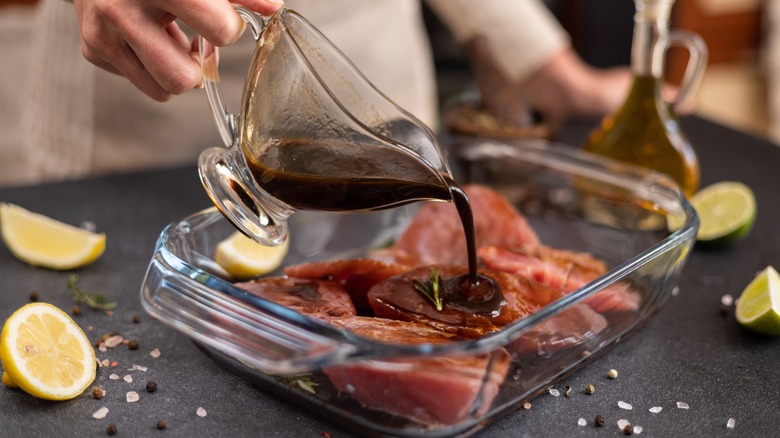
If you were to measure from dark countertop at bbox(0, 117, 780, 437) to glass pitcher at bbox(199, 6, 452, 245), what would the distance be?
0.84 ft

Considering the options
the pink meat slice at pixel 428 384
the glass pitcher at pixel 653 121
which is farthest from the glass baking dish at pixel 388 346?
the glass pitcher at pixel 653 121

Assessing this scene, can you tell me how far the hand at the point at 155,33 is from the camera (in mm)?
1087

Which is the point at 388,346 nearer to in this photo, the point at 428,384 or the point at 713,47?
the point at 428,384

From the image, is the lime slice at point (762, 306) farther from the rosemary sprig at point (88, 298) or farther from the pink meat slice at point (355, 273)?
the rosemary sprig at point (88, 298)

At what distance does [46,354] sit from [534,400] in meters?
0.69

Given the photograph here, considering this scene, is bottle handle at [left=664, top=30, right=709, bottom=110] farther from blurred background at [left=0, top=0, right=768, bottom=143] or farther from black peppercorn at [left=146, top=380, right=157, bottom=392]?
blurred background at [left=0, top=0, right=768, bottom=143]

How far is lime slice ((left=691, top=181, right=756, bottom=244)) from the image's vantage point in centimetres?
162

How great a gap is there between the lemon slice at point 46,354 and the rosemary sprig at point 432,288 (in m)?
0.48

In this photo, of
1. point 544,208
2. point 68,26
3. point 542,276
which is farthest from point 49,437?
point 68,26

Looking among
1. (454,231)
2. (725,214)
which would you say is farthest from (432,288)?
(725,214)

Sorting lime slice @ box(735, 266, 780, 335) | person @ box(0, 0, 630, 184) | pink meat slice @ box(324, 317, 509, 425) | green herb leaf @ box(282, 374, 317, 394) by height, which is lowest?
person @ box(0, 0, 630, 184)

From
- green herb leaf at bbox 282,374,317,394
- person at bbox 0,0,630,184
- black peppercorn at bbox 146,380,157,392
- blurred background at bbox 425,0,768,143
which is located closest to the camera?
green herb leaf at bbox 282,374,317,394

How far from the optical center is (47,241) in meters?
1.56

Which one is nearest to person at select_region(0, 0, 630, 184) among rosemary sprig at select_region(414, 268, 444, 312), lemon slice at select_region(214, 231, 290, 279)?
lemon slice at select_region(214, 231, 290, 279)
